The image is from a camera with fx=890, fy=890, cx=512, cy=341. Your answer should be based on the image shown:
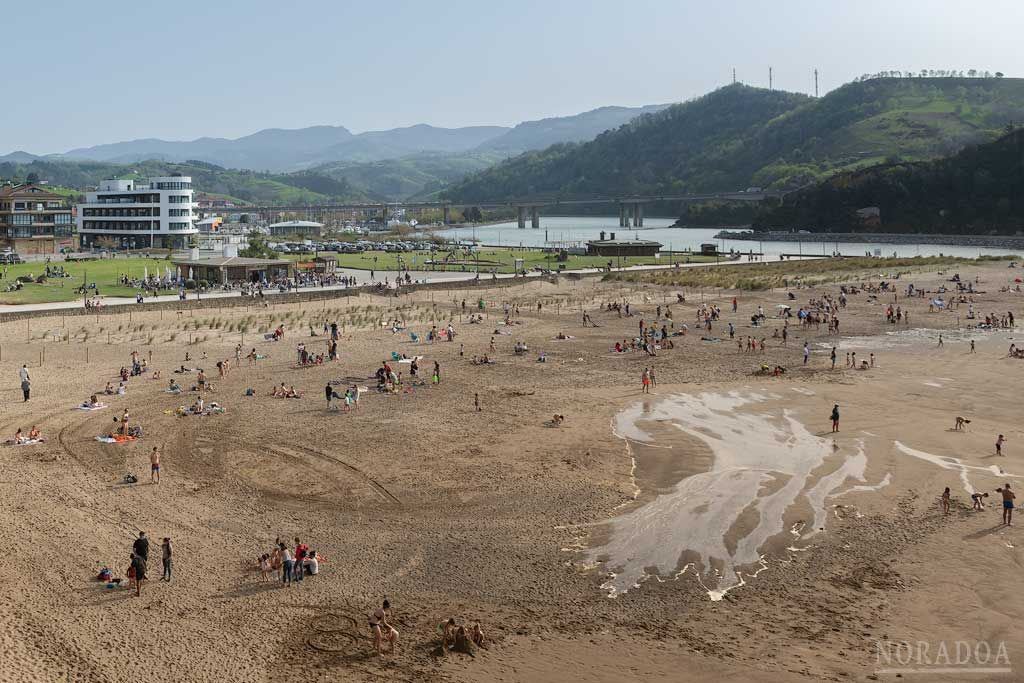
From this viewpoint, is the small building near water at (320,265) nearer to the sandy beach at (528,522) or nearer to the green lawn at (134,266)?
the green lawn at (134,266)

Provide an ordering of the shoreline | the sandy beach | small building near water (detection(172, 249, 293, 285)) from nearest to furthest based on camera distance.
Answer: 1. the sandy beach
2. small building near water (detection(172, 249, 293, 285))
3. the shoreline

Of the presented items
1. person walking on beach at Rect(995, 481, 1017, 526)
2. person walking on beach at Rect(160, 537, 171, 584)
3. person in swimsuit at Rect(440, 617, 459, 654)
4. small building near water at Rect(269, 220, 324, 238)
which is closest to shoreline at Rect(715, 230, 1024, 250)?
small building near water at Rect(269, 220, 324, 238)

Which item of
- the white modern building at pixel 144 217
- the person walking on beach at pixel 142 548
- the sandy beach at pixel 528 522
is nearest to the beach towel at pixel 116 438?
the sandy beach at pixel 528 522

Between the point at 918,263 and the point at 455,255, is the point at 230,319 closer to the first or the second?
the point at 455,255

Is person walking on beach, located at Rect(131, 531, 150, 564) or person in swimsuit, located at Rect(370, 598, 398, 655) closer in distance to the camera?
person in swimsuit, located at Rect(370, 598, 398, 655)

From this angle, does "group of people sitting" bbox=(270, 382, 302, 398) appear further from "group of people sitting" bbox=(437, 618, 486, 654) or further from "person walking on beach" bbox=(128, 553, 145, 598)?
"group of people sitting" bbox=(437, 618, 486, 654)

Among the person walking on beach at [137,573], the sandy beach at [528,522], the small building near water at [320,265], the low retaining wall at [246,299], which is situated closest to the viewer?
the sandy beach at [528,522]
